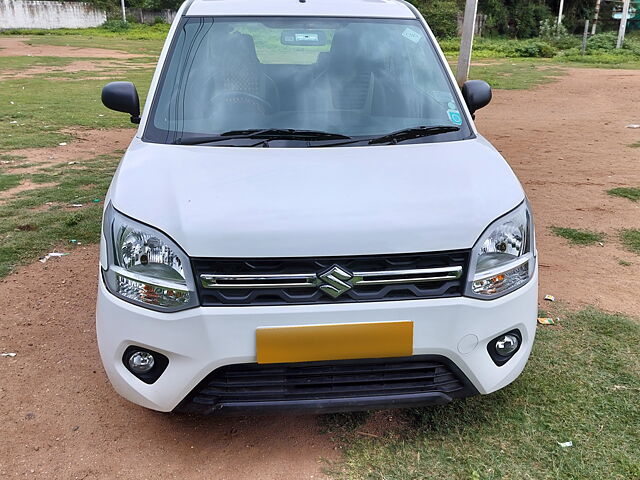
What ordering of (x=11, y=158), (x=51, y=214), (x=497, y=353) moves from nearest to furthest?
(x=497, y=353) → (x=51, y=214) → (x=11, y=158)

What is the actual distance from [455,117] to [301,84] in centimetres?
85

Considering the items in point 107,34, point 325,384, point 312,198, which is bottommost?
point 107,34

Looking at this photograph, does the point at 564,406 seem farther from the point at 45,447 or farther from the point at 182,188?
the point at 45,447

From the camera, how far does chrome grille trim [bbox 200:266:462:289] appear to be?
2150mm

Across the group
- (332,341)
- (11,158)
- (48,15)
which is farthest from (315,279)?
(48,15)

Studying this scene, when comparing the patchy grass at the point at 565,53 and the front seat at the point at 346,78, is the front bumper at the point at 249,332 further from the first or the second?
the patchy grass at the point at 565,53

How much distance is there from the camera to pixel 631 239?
16.4 ft

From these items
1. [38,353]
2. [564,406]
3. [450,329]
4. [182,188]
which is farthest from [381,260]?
[38,353]

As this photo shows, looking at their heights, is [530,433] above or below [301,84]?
below

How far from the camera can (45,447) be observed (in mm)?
2545

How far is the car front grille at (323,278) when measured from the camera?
7.07 feet

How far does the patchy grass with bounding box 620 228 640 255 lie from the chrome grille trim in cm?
329

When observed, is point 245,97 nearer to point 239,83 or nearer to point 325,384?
point 239,83

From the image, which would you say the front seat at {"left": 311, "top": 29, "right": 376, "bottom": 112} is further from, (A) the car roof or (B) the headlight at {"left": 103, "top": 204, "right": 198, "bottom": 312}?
(B) the headlight at {"left": 103, "top": 204, "right": 198, "bottom": 312}
